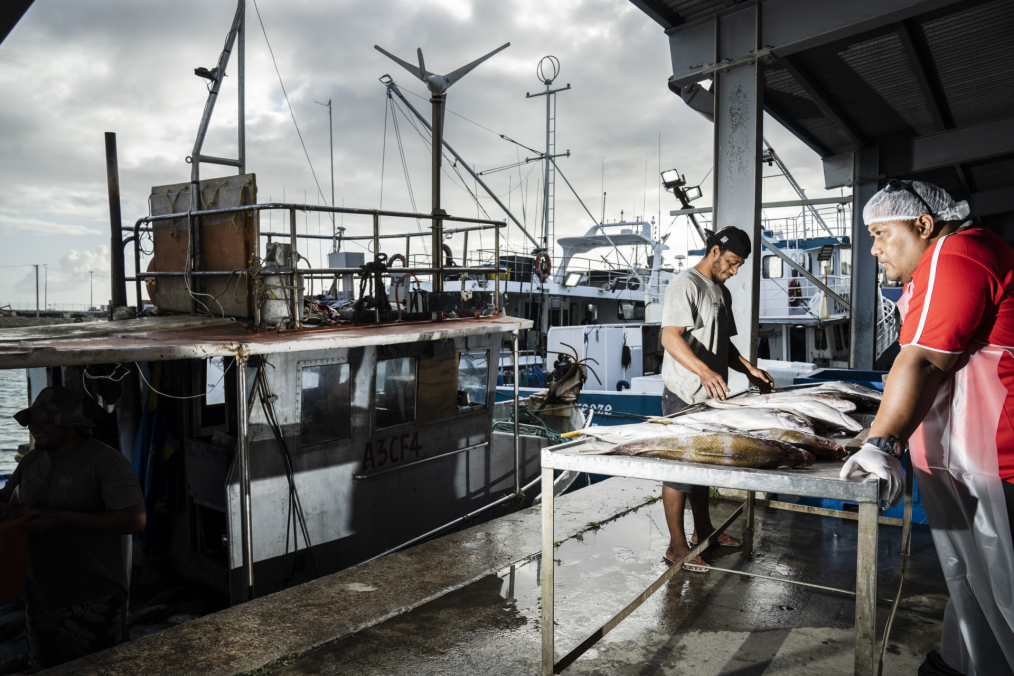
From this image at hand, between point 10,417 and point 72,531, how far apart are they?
3503 cm

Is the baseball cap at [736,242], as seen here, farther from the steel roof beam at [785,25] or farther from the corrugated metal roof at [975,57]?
the corrugated metal roof at [975,57]

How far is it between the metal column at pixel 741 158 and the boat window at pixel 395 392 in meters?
3.76

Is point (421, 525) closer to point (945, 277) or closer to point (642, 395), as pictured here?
point (642, 395)

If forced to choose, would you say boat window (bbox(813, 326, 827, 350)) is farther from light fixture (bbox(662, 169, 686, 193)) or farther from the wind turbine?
the wind turbine

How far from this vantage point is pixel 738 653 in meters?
3.08

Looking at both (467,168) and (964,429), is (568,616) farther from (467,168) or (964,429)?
(467,168)

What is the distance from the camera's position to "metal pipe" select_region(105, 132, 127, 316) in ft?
28.8

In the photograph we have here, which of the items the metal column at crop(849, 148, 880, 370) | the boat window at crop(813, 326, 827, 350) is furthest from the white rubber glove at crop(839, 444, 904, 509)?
the boat window at crop(813, 326, 827, 350)

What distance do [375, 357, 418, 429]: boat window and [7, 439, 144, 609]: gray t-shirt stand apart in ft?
10.8

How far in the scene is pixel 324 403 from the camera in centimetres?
684

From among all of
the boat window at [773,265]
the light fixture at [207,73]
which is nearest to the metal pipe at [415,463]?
the light fixture at [207,73]

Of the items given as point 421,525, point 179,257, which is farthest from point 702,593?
point 179,257

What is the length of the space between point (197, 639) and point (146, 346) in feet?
7.24

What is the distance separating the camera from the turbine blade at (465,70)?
9.33 m
